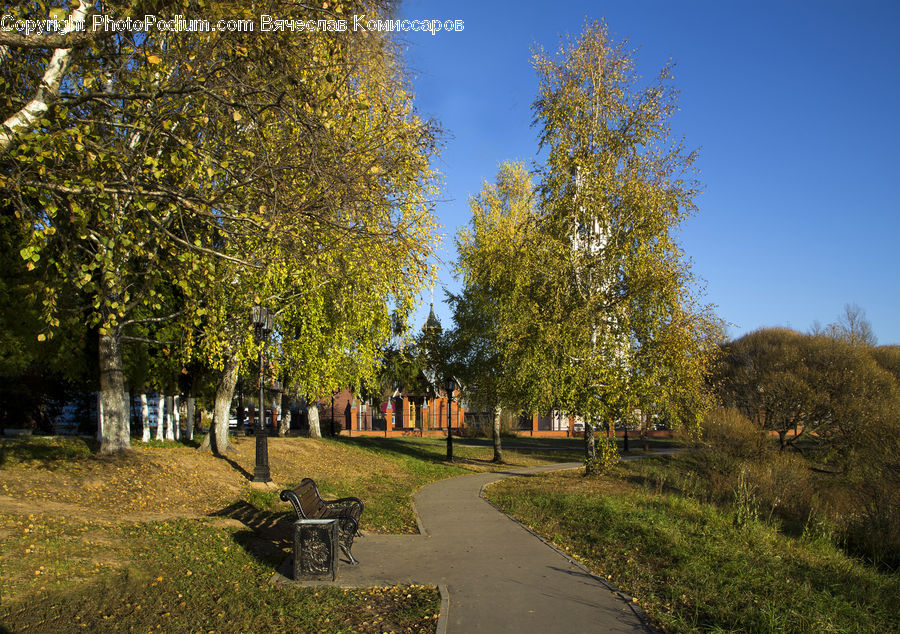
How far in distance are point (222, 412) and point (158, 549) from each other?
9.32 m

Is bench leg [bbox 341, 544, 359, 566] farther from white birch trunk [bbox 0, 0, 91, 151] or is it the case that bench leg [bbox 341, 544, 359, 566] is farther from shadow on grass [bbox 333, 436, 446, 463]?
shadow on grass [bbox 333, 436, 446, 463]

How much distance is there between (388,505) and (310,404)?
12819 mm

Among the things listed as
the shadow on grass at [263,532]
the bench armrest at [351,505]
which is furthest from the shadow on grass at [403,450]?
the bench armrest at [351,505]

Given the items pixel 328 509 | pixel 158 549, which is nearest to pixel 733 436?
pixel 328 509

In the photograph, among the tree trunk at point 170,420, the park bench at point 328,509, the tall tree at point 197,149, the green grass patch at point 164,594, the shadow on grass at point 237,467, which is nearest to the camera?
the green grass patch at point 164,594

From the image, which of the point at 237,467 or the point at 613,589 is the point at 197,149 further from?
the point at 237,467

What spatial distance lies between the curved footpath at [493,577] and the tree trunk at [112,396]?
268 inches

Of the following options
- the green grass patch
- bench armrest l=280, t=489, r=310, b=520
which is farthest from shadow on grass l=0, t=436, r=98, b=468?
bench armrest l=280, t=489, r=310, b=520

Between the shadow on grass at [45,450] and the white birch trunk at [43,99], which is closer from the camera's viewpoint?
the white birch trunk at [43,99]

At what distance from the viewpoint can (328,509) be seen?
8.92m

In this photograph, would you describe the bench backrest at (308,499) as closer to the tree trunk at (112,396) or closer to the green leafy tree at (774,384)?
the tree trunk at (112,396)

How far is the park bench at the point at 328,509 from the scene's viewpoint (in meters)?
7.81

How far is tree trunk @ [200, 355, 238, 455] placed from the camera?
631 inches

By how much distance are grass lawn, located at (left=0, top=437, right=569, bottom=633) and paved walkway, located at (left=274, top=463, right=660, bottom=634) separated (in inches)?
15.7
